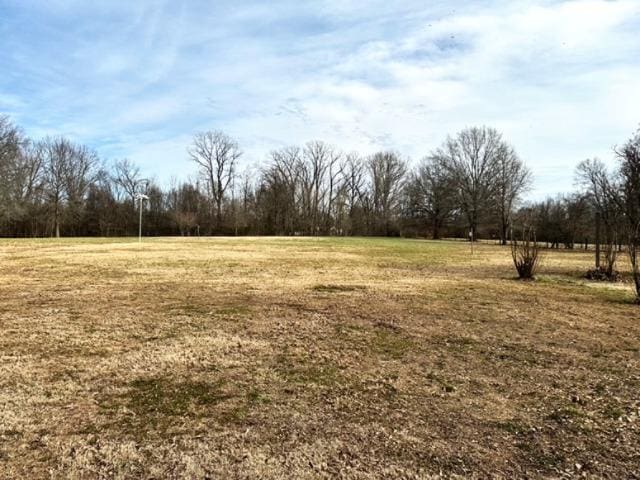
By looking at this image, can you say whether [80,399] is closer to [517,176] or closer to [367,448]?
[367,448]

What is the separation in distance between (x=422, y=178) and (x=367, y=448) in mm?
55907

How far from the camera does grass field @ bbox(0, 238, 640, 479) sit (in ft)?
7.89

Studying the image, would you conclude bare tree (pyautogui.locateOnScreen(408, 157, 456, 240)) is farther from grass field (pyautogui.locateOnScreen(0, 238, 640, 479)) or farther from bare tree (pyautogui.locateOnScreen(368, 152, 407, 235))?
grass field (pyautogui.locateOnScreen(0, 238, 640, 479))

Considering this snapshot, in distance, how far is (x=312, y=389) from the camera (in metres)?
3.43


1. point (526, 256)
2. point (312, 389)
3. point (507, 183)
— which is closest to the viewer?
point (312, 389)

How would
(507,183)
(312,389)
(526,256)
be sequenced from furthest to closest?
(507,183) < (526,256) < (312,389)

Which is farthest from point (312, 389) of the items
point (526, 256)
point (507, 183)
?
point (507, 183)

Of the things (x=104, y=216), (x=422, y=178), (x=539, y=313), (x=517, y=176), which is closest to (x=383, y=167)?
(x=422, y=178)

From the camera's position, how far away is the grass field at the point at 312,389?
7.89 ft

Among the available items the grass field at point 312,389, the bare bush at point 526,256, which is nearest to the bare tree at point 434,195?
the bare bush at point 526,256

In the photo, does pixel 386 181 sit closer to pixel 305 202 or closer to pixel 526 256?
pixel 305 202

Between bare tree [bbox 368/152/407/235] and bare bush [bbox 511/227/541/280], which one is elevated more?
bare tree [bbox 368/152/407/235]

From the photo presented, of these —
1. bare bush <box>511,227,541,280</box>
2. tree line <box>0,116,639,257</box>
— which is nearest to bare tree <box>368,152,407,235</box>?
tree line <box>0,116,639,257</box>

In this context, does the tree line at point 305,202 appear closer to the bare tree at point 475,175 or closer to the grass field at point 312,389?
the bare tree at point 475,175
